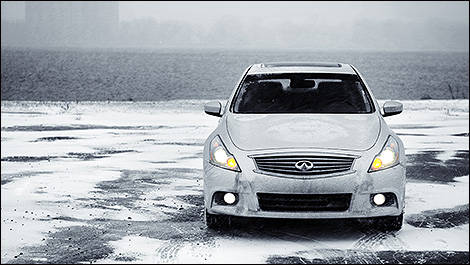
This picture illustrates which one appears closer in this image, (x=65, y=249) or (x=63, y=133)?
(x=65, y=249)

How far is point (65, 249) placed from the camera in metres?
6.64

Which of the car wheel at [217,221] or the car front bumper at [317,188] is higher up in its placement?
the car front bumper at [317,188]

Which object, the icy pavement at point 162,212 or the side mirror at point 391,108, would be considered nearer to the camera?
the icy pavement at point 162,212

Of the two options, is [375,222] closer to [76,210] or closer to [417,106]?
[76,210]

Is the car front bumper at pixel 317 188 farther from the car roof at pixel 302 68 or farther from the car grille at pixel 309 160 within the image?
the car roof at pixel 302 68

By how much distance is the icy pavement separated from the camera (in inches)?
255

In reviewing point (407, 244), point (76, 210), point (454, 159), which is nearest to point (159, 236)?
point (76, 210)

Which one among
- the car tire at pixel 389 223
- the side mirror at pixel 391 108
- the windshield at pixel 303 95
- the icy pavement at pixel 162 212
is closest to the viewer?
the icy pavement at pixel 162 212

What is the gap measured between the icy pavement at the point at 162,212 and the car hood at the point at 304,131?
85 centimetres

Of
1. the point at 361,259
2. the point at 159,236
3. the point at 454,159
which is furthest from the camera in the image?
the point at 454,159

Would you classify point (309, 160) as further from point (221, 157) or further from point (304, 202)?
point (221, 157)

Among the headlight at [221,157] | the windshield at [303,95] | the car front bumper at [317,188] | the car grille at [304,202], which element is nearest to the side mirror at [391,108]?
the windshield at [303,95]

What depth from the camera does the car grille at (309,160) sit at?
22.3ft

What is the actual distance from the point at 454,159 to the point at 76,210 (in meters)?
6.70
